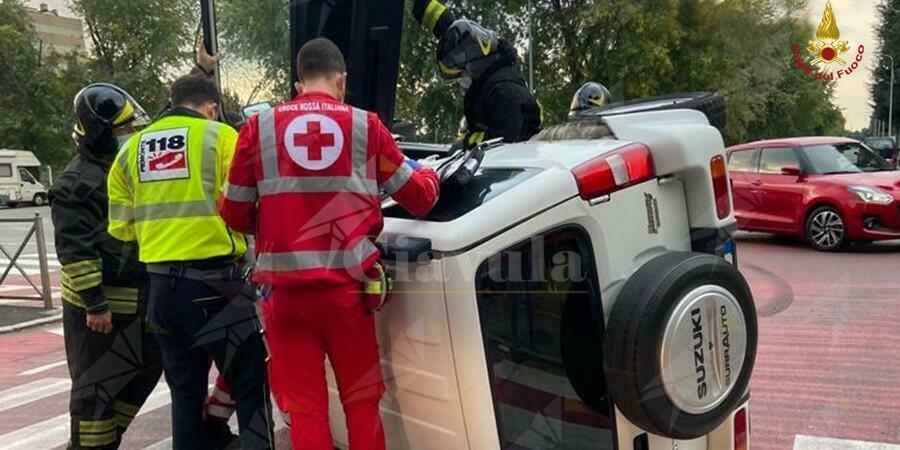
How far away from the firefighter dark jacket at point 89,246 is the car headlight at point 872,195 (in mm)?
8824

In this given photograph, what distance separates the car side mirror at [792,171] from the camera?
10008 mm

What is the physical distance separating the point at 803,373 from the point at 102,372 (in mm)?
4232

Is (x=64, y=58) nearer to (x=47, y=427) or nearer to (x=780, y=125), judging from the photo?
(x=780, y=125)

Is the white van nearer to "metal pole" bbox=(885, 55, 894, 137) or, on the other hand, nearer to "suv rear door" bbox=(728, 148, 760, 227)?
"suv rear door" bbox=(728, 148, 760, 227)

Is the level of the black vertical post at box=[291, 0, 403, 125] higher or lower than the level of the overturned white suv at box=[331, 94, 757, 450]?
higher

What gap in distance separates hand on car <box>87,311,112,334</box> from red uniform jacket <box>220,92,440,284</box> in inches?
58.0

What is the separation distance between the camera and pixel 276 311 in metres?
2.22

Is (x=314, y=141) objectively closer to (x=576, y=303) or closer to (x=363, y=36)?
(x=576, y=303)

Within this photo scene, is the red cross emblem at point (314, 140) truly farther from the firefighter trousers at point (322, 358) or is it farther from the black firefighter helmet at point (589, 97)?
the black firefighter helmet at point (589, 97)

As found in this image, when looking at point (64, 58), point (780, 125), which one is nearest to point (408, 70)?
point (780, 125)

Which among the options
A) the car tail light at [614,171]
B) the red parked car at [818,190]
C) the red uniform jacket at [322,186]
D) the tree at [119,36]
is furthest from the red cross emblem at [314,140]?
the tree at [119,36]

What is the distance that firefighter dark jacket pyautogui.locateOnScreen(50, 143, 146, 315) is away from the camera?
10.7 ft

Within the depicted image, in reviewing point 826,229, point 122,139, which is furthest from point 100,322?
point 826,229

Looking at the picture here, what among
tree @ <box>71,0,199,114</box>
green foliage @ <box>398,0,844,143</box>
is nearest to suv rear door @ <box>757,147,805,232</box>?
green foliage @ <box>398,0,844,143</box>
